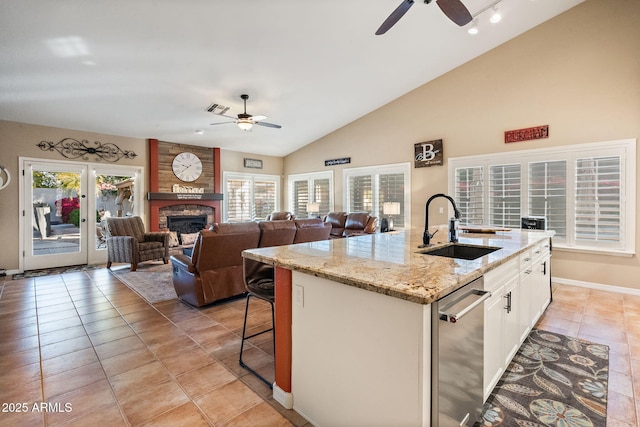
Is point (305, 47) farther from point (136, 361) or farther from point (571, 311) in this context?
point (571, 311)

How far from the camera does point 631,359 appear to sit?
8.15ft

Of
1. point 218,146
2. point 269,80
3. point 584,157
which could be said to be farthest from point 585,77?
point 218,146

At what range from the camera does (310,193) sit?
897 cm

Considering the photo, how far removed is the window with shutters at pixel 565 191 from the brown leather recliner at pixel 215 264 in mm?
4240

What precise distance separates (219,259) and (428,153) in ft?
15.4

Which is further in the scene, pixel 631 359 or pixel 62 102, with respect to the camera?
pixel 62 102

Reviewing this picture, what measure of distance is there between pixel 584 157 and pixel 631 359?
3207 millimetres

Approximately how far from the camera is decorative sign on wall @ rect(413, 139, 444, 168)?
6.09 metres

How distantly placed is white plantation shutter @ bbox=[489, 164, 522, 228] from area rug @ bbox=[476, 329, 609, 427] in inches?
112

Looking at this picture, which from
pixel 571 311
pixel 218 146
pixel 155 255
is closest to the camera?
pixel 571 311

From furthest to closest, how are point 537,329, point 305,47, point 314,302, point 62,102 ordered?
point 62,102, point 305,47, point 537,329, point 314,302

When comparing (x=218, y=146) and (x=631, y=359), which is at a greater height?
(x=218, y=146)

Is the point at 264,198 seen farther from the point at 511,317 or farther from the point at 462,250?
the point at 511,317

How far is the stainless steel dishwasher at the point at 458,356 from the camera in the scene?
1.25 meters
